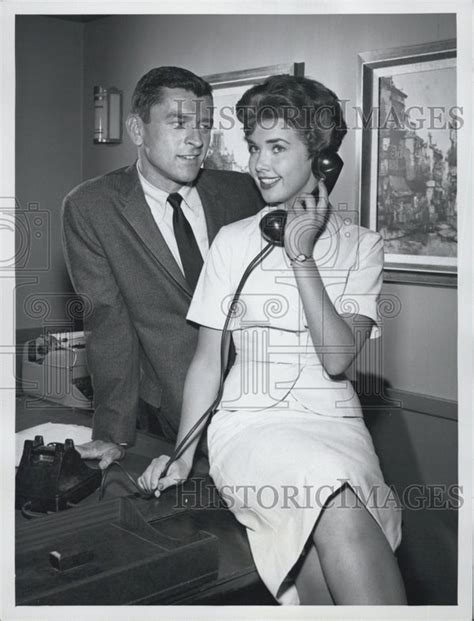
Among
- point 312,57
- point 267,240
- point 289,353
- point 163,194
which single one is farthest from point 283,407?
point 312,57

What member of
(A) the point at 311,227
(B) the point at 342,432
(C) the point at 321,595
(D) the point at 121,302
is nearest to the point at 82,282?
(D) the point at 121,302

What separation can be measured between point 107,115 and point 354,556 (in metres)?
1.05

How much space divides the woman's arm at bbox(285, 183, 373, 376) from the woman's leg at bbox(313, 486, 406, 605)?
252 mm

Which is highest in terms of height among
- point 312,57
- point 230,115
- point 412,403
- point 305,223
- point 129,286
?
point 312,57

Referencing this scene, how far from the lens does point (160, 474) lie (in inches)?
47.1

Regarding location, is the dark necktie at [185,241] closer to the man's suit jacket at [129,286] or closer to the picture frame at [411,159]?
the man's suit jacket at [129,286]

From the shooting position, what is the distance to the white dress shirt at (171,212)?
54.3 inches

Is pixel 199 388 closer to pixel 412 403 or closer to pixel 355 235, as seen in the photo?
pixel 355 235

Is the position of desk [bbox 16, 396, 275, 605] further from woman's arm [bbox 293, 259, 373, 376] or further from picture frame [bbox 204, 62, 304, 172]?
picture frame [bbox 204, 62, 304, 172]

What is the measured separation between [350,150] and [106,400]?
74cm

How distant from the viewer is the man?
1340mm

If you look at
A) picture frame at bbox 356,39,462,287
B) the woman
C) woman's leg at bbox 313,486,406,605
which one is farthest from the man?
woman's leg at bbox 313,486,406,605

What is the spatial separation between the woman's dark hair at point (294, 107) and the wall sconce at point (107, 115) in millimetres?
322
